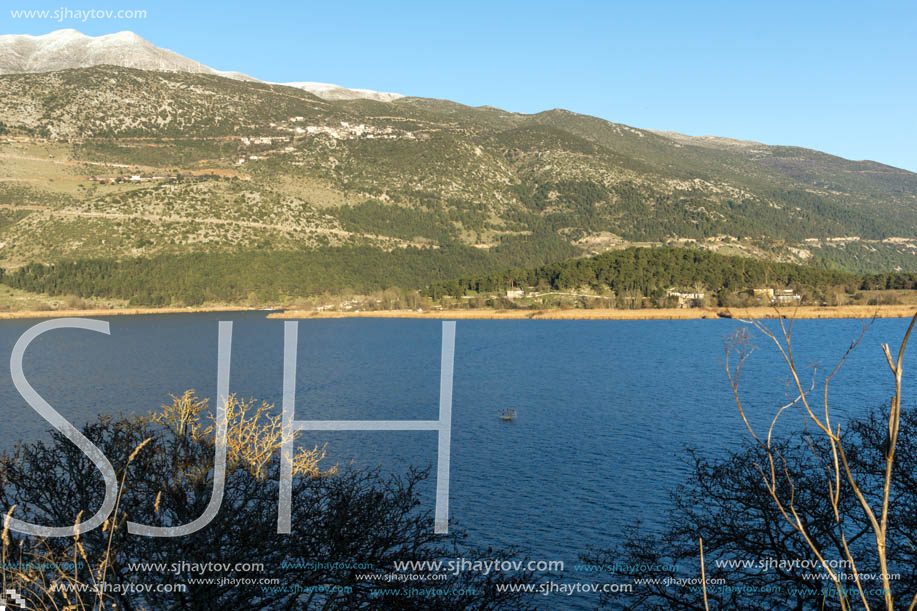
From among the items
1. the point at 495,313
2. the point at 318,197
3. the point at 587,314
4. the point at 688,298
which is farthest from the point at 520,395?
the point at 318,197

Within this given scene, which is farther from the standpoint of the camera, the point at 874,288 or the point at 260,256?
the point at 260,256

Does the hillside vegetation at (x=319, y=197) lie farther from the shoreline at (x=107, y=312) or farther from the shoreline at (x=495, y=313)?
the shoreline at (x=495, y=313)

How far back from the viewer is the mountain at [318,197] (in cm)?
13150

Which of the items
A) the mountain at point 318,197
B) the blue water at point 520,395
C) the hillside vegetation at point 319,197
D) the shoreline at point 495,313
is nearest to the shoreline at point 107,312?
the shoreline at point 495,313

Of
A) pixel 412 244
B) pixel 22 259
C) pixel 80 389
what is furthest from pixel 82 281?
pixel 80 389

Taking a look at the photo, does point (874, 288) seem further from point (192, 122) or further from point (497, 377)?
point (192, 122)

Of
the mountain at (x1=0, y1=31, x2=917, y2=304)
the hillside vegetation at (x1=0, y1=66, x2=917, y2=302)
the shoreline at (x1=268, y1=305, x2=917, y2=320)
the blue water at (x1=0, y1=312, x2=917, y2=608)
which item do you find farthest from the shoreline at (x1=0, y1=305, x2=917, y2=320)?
the mountain at (x1=0, y1=31, x2=917, y2=304)

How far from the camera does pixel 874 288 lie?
103 m

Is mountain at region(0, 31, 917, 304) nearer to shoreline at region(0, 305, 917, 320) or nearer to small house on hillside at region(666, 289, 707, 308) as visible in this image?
shoreline at region(0, 305, 917, 320)

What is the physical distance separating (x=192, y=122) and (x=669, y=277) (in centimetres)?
12097

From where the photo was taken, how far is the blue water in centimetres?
2077

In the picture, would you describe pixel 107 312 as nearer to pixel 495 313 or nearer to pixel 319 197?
pixel 319 197

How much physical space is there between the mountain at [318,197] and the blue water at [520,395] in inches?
1924

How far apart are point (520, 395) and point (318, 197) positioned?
403 feet
